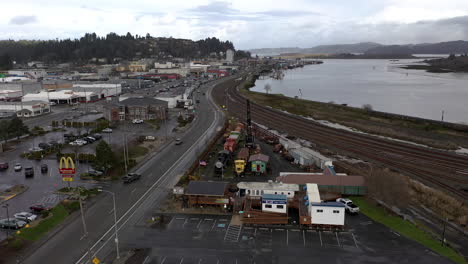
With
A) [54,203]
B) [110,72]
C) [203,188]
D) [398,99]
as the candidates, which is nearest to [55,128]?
[54,203]

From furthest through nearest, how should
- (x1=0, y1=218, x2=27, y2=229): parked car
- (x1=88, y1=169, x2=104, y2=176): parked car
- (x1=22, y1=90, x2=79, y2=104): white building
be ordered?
(x1=22, y1=90, x2=79, y2=104): white building → (x1=88, y1=169, x2=104, y2=176): parked car → (x1=0, y1=218, x2=27, y2=229): parked car

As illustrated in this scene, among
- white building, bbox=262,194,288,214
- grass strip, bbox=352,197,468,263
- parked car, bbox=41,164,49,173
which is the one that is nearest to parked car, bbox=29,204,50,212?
parked car, bbox=41,164,49,173

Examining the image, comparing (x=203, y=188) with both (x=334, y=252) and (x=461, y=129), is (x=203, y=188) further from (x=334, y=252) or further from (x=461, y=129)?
(x=461, y=129)

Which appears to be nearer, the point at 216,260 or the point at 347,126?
the point at 216,260

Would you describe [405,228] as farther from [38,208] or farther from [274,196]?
[38,208]

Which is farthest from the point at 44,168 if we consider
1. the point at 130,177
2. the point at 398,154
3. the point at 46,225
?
the point at 398,154

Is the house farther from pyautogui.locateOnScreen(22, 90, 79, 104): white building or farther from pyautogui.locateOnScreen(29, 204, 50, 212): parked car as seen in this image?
pyautogui.locateOnScreen(29, 204, 50, 212): parked car

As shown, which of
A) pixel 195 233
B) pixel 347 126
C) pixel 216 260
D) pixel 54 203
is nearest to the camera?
pixel 216 260
